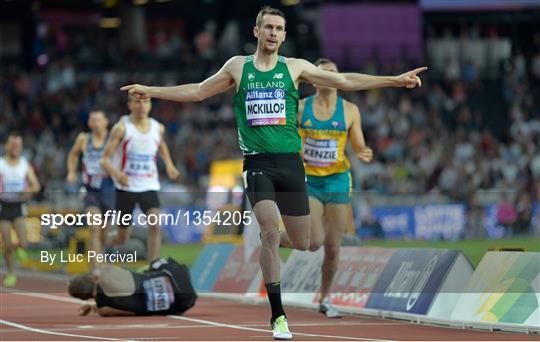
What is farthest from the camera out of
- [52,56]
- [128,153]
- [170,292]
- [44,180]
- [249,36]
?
[249,36]

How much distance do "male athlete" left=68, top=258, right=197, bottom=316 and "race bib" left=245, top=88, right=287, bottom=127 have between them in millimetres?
3165

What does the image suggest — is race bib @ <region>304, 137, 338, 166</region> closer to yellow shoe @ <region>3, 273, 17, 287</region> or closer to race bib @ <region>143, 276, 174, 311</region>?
race bib @ <region>143, 276, 174, 311</region>

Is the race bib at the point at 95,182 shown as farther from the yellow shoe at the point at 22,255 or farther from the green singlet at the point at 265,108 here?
the green singlet at the point at 265,108

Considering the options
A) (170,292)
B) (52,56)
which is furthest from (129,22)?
(170,292)

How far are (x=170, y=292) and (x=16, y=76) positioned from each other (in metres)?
28.4

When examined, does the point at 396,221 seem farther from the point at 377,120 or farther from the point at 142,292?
the point at 142,292

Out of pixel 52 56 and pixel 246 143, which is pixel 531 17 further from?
pixel 246 143

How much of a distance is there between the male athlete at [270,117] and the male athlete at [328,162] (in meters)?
2.63

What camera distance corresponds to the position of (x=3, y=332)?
1248cm

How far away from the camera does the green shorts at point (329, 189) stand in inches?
579

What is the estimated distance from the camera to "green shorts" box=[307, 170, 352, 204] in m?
14.7

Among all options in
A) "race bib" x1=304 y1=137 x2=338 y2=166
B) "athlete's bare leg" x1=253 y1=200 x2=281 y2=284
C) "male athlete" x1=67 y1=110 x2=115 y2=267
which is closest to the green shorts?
"race bib" x1=304 y1=137 x2=338 y2=166

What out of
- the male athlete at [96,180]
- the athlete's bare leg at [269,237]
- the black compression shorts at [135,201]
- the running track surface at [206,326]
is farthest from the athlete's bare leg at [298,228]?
the male athlete at [96,180]

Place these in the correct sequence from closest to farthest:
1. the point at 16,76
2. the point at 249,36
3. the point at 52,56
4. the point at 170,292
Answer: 1. the point at 170,292
2. the point at 16,76
3. the point at 52,56
4. the point at 249,36
